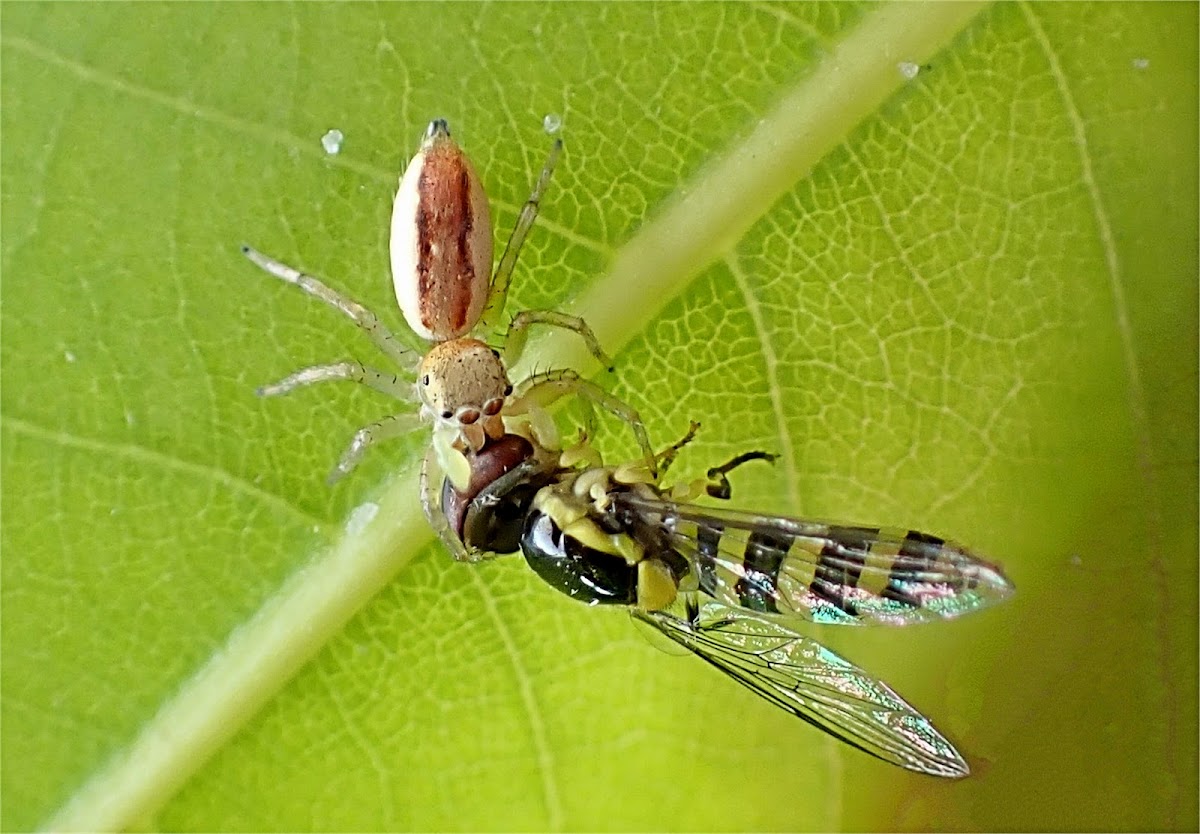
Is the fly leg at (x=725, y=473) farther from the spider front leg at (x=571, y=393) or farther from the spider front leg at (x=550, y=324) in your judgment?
the spider front leg at (x=550, y=324)

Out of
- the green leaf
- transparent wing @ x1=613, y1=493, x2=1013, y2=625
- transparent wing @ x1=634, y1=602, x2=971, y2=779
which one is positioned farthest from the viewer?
the green leaf

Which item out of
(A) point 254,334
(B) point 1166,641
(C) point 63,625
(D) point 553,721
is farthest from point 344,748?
(B) point 1166,641

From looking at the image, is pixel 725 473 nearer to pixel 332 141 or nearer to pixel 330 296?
pixel 330 296

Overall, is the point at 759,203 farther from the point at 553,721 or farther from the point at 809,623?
the point at 553,721

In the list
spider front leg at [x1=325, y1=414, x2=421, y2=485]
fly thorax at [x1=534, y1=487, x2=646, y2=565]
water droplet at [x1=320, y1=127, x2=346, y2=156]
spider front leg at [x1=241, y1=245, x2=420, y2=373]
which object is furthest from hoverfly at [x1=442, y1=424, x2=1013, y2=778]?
water droplet at [x1=320, y1=127, x2=346, y2=156]

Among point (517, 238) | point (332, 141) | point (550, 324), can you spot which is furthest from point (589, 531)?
point (332, 141)

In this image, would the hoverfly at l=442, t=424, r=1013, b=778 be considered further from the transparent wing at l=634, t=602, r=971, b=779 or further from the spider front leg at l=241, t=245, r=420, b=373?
the spider front leg at l=241, t=245, r=420, b=373

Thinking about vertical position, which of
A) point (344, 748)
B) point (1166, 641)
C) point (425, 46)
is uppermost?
point (425, 46)
